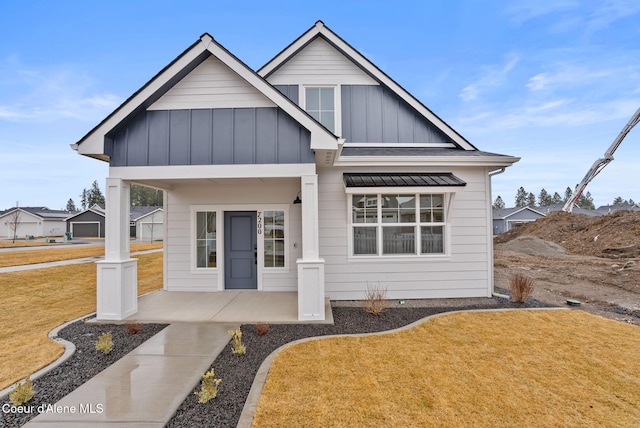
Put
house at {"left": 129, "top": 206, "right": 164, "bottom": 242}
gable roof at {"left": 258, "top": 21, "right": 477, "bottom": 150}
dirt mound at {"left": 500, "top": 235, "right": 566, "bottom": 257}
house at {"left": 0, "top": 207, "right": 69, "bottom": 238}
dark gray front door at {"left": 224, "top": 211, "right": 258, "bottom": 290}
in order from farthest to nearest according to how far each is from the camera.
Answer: house at {"left": 0, "top": 207, "right": 69, "bottom": 238} → house at {"left": 129, "top": 206, "right": 164, "bottom": 242} → dirt mound at {"left": 500, "top": 235, "right": 566, "bottom": 257} → gable roof at {"left": 258, "top": 21, "right": 477, "bottom": 150} → dark gray front door at {"left": 224, "top": 211, "right": 258, "bottom": 290}

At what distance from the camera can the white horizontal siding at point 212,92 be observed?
599cm

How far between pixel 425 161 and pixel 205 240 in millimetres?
6219

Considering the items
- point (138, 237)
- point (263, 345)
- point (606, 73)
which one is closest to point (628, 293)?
point (263, 345)

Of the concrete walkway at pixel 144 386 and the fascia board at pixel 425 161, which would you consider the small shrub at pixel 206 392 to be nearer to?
the concrete walkway at pixel 144 386

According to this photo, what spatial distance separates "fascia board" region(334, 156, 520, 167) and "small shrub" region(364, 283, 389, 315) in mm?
3035

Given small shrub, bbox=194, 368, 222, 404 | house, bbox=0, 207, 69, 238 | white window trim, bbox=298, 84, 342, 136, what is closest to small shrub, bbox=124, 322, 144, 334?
small shrub, bbox=194, 368, 222, 404

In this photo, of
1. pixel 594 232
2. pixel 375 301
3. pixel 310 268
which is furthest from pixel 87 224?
pixel 594 232

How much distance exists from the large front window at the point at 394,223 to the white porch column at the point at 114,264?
5.00 meters

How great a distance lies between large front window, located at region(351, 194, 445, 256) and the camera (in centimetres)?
749

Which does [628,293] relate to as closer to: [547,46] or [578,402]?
[578,402]

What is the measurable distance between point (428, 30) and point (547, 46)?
19.4 feet

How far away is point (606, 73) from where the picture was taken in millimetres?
16812

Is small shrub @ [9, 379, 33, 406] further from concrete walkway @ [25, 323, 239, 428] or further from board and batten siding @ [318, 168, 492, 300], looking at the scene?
board and batten siding @ [318, 168, 492, 300]

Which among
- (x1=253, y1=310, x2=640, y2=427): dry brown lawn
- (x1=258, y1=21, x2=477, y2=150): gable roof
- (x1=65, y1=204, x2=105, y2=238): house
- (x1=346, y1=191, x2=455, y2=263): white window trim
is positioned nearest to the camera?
(x1=253, y1=310, x2=640, y2=427): dry brown lawn
